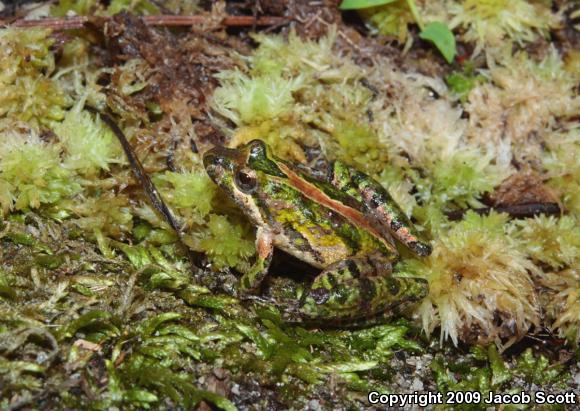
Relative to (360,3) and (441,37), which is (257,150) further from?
(441,37)

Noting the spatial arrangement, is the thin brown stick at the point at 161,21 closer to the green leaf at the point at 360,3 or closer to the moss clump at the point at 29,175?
the green leaf at the point at 360,3

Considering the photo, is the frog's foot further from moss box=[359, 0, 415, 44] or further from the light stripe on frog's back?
moss box=[359, 0, 415, 44]

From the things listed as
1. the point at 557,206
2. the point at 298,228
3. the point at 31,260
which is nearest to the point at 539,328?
the point at 557,206

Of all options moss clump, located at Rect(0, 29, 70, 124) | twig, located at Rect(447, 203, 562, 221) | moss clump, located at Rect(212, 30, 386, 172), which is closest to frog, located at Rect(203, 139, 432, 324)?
moss clump, located at Rect(212, 30, 386, 172)

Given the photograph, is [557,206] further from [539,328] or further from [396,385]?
[396,385]

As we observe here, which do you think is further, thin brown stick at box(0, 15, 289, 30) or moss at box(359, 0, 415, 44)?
moss at box(359, 0, 415, 44)

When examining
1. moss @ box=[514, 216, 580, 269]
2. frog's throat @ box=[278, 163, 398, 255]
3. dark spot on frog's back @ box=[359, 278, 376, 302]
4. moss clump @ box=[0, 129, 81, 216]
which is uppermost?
moss clump @ box=[0, 129, 81, 216]
